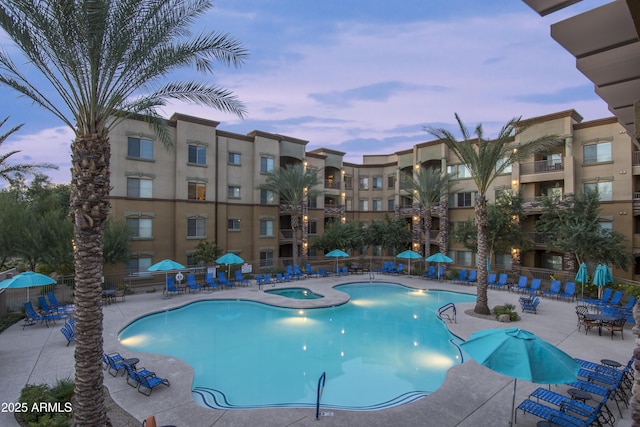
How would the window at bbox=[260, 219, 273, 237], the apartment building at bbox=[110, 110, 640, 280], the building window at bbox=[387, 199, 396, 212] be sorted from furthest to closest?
the building window at bbox=[387, 199, 396, 212] < the window at bbox=[260, 219, 273, 237] < the apartment building at bbox=[110, 110, 640, 280]

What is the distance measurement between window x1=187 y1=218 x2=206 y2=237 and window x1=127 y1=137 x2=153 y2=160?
19.0 ft

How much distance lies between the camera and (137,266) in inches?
992

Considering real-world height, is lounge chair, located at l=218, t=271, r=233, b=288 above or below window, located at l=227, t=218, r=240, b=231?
below

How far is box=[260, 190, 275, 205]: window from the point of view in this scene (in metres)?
32.8

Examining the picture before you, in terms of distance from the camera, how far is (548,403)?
8.48 meters

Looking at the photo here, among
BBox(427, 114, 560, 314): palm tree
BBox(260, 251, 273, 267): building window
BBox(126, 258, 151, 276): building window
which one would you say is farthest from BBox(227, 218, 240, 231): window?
BBox(427, 114, 560, 314): palm tree

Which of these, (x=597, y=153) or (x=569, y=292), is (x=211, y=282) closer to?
(x=569, y=292)

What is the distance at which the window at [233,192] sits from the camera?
3086 cm

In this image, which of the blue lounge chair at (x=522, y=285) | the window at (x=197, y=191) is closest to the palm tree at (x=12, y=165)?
the window at (x=197, y=191)

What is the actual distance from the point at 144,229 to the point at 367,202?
91.0ft

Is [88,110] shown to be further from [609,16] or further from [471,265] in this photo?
[471,265]

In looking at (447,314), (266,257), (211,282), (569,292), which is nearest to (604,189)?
(569,292)

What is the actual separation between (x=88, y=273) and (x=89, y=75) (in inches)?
166

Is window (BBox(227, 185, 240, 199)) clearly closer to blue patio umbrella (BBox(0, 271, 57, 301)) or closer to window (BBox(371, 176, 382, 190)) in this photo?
blue patio umbrella (BBox(0, 271, 57, 301))
